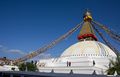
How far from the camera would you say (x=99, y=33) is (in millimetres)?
63250

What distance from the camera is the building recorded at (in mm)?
47250

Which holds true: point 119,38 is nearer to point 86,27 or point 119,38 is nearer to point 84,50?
point 84,50

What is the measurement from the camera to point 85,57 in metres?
52.8

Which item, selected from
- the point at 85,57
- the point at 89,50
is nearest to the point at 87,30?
the point at 89,50

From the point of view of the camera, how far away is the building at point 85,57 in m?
47.2

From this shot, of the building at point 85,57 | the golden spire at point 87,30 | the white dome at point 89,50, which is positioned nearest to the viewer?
the building at point 85,57

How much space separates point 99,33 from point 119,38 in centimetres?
914

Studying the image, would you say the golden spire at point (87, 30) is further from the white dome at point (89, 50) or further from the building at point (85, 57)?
the white dome at point (89, 50)

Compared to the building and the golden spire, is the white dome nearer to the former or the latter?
the building

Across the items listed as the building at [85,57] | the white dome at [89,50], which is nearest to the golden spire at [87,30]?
the building at [85,57]

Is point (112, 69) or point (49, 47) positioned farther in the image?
point (49, 47)

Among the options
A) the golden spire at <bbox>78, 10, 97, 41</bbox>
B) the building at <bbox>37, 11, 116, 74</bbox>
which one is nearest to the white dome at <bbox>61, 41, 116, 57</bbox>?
the building at <bbox>37, 11, 116, 74</bbox>

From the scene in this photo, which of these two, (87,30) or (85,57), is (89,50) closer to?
(85,57)

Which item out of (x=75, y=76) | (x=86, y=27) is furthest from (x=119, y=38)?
(x=75, y=76)
